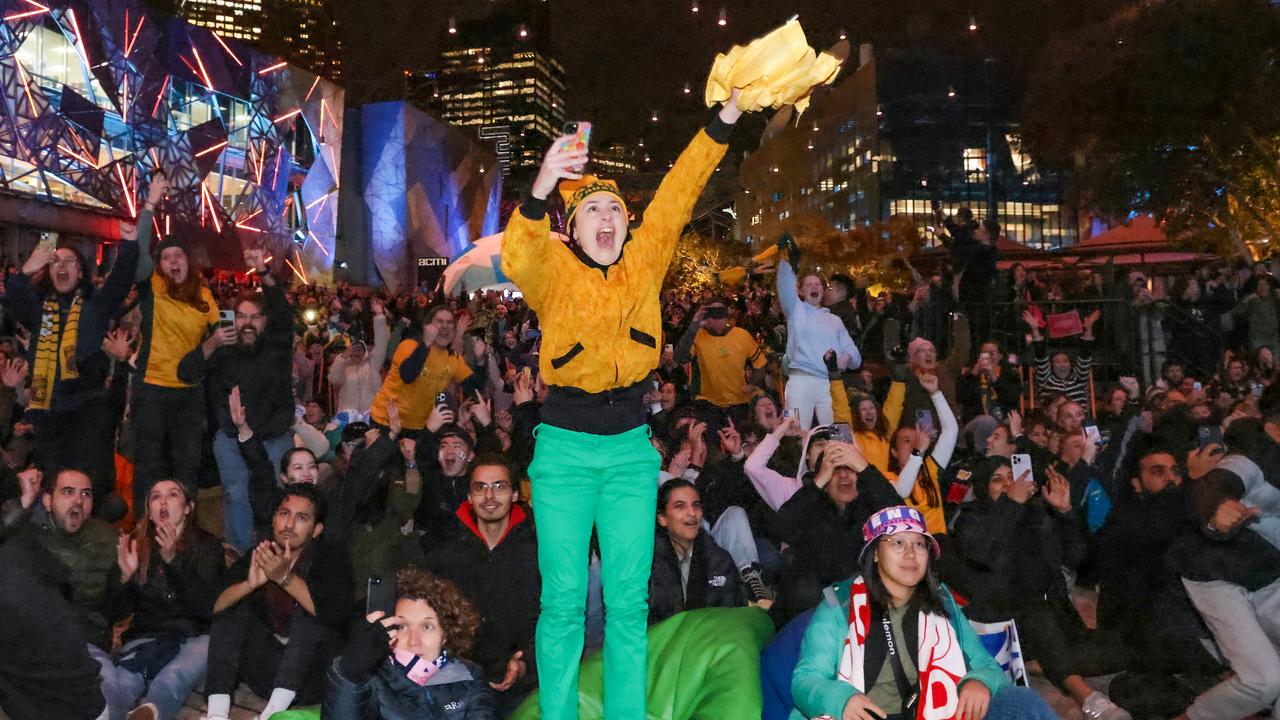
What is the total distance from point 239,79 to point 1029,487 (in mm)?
37891

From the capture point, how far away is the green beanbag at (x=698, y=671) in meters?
4.77

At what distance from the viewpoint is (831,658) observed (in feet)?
14.0

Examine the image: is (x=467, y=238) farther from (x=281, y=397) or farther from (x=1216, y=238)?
(x=281, y=397)

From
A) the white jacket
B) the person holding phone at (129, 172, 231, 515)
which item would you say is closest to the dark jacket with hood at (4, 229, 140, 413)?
the person holding phone at (129, 172, 231, 515)

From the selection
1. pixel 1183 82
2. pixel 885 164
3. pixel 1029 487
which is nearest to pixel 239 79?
pixel 1183 82

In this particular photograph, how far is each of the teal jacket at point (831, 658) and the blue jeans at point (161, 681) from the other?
3175 mm

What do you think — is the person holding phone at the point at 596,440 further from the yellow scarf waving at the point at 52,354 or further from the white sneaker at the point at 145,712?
the yellow scarf waving at the point at 52,354

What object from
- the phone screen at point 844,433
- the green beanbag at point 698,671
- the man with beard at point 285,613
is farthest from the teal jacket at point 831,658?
the man with beard at point 285,613

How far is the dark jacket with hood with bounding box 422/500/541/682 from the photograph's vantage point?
223 inches

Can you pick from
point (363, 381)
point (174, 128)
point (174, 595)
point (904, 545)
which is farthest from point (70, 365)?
point (174, 128)

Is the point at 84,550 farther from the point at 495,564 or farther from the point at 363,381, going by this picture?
the point at 363,381

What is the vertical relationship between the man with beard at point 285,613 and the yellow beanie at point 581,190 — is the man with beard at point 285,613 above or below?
below

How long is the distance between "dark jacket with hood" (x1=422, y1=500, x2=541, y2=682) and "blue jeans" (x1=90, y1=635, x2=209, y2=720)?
1.29m

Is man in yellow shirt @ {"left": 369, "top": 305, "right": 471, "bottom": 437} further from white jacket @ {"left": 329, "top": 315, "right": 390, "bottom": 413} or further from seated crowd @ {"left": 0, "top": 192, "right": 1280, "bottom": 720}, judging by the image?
white jacket @ {"left": 329, "top": 315, "right": 390, "bottom": 413}
